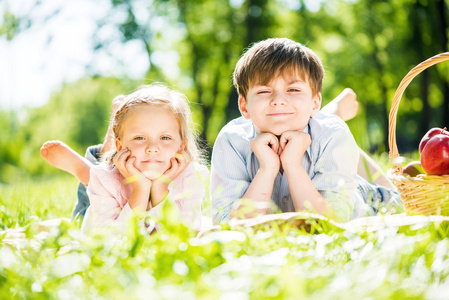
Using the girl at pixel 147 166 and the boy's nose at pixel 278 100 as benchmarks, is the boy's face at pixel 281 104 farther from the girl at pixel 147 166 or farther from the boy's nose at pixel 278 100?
the girl at pixel 147 166

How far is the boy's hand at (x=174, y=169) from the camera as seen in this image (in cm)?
261

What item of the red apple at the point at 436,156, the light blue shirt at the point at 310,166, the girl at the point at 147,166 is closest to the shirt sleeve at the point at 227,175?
the light blue shirt at the point at 310,166

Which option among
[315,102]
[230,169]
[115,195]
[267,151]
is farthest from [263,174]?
[115,195]

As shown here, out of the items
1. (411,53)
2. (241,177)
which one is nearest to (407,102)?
(411,53)

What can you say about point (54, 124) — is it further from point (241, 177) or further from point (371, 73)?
→ point (241, 177)

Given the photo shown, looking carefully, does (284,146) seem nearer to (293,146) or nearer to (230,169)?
(293,146)

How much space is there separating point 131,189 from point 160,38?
754 inches

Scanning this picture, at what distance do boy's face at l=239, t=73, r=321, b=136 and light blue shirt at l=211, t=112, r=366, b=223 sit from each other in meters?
0.21

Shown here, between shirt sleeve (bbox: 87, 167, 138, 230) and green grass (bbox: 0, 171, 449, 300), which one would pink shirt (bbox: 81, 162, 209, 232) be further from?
green grass (bbox: 0, 171, 449, 300)

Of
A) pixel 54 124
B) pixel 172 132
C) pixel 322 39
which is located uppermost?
pixel 322 39

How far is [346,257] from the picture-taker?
1466mm

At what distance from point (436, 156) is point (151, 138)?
1633mm

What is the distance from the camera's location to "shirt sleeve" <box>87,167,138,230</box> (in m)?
2.56

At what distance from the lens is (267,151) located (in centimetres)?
257
